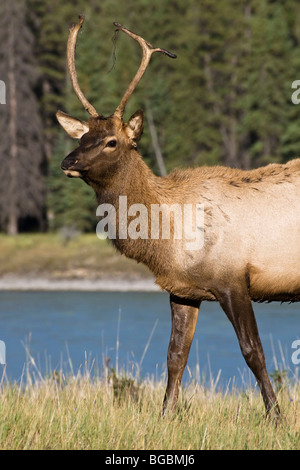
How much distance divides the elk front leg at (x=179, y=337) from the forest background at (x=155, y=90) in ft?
117

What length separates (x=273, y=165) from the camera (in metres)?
7.03

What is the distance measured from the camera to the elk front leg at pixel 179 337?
271 inches

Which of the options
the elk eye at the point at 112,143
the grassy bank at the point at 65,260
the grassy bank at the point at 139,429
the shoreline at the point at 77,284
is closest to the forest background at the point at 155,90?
the grassy bank at the point at 65,260

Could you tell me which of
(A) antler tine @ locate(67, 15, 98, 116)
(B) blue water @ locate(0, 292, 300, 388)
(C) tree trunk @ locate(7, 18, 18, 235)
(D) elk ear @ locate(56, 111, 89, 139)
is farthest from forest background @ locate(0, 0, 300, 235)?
(D) elk ear @ locate(56, 111, 89, 139)

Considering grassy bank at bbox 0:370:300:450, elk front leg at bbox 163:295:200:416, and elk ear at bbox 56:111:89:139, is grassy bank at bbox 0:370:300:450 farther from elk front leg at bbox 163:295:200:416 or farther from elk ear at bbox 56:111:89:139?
elk ear at bbox 56:111:89:139

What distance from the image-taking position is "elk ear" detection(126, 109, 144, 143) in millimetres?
6359

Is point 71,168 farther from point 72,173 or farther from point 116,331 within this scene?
point 116,331

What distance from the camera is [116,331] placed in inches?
984

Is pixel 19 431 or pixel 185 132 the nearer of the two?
pixel 19 431

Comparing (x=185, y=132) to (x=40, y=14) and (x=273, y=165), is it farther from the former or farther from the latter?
(x=273, y=165)

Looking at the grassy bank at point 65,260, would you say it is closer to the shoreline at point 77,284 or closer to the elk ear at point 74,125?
the shoreline at point 77,284

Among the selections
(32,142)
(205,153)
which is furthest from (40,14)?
(205,153)

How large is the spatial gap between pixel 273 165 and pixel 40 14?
50.0 m
